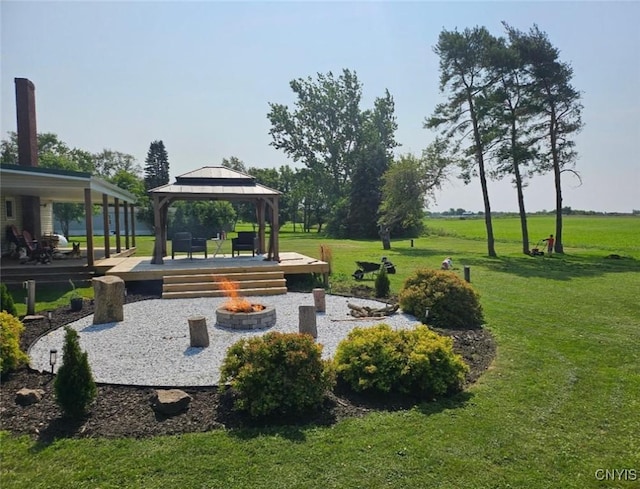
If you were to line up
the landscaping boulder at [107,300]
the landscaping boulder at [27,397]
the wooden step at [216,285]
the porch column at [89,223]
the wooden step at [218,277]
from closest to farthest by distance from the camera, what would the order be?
the landscaping boulder at [27,397], the landscaping boulder at [107,300], the wooden step at [216,285], the wooden step at [218,277], the porch column at [89,223]

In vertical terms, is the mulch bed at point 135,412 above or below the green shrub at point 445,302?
below

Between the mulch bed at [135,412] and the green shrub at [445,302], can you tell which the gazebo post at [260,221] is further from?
the mulch bed at [135,412]

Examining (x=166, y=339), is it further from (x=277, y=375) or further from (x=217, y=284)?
(x=217, y=284)

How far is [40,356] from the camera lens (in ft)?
20.1

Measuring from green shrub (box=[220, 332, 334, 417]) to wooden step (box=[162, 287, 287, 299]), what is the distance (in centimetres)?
628

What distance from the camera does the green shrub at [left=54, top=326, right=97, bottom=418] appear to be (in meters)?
4.03

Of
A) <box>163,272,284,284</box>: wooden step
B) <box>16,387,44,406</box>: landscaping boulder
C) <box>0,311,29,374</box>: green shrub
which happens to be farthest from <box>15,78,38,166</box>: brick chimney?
<box>16,387,44,406</box>: landscaping boulder

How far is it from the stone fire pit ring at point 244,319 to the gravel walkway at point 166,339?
0.19 meters

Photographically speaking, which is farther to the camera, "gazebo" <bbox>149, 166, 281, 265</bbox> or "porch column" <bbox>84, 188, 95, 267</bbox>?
"gazebo" <bbox>149, 166, 281, 265</bbox>

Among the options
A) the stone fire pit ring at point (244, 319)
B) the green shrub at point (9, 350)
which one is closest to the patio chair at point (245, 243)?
the stone fire pit ring at point (244, 319)

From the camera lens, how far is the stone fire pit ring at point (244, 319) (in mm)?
7793

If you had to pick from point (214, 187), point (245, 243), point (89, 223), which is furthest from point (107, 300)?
point (245, 243)

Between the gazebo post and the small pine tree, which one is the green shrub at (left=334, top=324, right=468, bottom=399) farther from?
the small pine tree

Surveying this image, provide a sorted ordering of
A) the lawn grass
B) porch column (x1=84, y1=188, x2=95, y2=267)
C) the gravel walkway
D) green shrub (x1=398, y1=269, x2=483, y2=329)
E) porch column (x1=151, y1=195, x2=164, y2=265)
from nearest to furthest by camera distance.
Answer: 1. the lawn grass
2. the gravel walkway
3. green shrub (x1=398, y1=269, x2=483, y2=329)
4. porch column (x1=84, y1=188, x2=95, y2=267)
5. porch column (x1=151, y1=195, x2=164, y2=265)
